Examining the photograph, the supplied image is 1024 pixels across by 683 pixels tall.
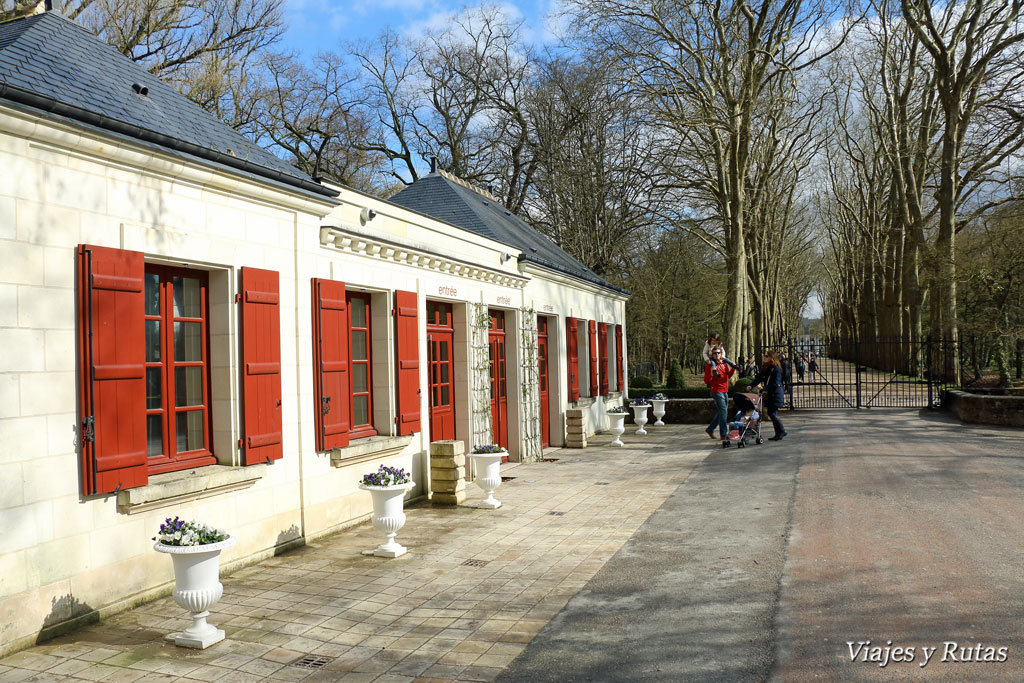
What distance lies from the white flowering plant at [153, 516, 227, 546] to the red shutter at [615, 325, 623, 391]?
17105 millimetres

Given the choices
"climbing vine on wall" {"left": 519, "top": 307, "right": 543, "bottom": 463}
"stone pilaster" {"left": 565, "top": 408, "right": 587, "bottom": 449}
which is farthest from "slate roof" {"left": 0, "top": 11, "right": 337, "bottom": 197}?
"stone pilaster" {"left": 565, "top": 408, "right": 587, "bottom": 449}

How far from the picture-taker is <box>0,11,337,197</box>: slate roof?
18.3 ft

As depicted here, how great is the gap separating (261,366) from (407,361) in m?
2.83

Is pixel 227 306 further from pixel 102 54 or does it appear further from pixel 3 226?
pixel 102 54

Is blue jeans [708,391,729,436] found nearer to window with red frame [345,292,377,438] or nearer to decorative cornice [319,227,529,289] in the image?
decorative cornice [319,227,529,289]

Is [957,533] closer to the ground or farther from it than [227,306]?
closer to the ground

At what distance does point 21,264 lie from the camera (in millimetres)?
5227

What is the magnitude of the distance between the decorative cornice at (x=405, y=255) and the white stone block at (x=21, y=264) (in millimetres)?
3364

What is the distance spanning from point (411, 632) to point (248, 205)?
434cm

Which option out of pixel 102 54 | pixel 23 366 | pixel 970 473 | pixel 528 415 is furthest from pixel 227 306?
pixel 970 473

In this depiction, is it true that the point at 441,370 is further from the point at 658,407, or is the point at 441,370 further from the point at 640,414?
the point at 658,407

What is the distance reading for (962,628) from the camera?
15.5ft

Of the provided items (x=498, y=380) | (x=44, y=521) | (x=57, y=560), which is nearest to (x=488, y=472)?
(x=498, y=380)

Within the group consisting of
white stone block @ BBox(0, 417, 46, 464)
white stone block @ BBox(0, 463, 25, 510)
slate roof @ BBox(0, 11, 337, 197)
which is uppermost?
slate roof @ BBox(0, 11, 337, 197)
